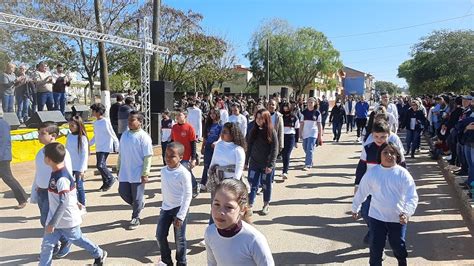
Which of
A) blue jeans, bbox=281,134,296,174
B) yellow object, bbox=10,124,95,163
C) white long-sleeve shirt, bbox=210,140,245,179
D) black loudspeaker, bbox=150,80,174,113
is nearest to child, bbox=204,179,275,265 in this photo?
white long-sleeve shirt, bbox=210,140,245,179

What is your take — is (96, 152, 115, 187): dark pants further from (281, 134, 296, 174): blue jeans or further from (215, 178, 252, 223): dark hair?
(215, 178, 252, 223): dark hair

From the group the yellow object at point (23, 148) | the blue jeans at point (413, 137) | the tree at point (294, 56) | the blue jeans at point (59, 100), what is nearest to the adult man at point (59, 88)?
the blue jeans at point (59, 100)

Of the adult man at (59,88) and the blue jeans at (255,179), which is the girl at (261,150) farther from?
Result: the adult man at (59,88)

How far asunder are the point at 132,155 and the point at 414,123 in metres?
8.95

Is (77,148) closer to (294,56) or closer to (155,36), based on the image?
(155,36)

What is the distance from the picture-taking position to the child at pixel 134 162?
570 centimetres

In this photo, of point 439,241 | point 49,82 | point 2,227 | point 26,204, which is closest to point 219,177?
point 439,241

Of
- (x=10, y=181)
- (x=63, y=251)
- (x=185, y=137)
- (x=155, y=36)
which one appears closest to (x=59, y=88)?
(x=155, y=36)

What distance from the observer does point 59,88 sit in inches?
558

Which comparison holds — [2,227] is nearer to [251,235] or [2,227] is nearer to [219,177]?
[219,177]

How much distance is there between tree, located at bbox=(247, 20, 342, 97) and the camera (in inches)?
1897

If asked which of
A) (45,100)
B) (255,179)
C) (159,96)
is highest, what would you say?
(159,96)

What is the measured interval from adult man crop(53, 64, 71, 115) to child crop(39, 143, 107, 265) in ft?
35.4

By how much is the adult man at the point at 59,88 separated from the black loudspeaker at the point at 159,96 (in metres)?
3.02
